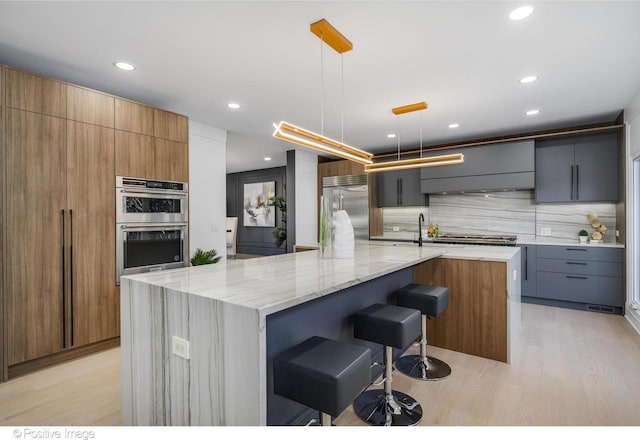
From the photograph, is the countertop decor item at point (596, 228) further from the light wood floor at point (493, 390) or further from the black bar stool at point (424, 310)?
the black bar stool at point (424, 310)

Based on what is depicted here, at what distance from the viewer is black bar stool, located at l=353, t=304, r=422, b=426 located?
183cm

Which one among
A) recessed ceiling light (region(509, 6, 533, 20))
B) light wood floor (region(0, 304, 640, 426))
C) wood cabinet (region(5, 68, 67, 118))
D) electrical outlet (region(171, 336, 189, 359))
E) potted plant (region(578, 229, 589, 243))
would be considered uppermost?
recessed ceiling light (region(509, 6, 533, 20))

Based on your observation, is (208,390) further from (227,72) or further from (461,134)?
(461,134)

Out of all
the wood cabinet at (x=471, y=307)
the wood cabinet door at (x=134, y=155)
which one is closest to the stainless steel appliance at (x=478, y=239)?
the wood cabinet at (x=471, y=307)

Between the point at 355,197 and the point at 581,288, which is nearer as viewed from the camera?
the point at 581,288

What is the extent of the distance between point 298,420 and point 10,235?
249cm

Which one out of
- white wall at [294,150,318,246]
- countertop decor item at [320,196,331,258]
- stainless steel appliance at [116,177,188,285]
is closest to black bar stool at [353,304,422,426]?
countertop decor item at [320,196,331,258]

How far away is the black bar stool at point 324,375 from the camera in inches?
47.3

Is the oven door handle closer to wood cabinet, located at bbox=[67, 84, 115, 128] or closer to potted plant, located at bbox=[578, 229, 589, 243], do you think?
wood cabinet, located at bbox=[67, 84, 115, 128]

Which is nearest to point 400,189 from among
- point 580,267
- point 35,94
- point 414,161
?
point 414,161

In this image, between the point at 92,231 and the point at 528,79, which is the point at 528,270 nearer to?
the point at 528,79

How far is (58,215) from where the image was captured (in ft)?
8.86

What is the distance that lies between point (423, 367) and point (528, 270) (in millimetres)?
2917
